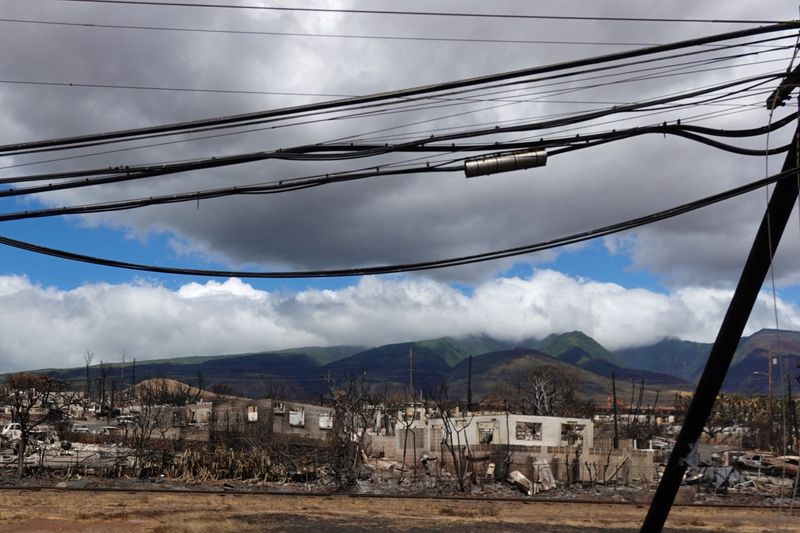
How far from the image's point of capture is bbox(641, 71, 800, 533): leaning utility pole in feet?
31.8

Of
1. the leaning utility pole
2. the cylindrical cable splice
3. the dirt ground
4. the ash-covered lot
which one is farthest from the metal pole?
the dirt ground

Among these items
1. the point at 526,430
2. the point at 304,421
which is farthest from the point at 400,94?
the point at 304,421

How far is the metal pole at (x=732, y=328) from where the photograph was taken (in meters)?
9.71

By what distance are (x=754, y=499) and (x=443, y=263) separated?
1065 inches

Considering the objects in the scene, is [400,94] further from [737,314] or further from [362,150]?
[737,314]

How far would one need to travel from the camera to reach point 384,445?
52719 millimetres

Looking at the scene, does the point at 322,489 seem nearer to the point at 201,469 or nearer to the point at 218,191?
the point at 201,469

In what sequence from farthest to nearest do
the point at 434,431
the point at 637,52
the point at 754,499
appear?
the point at 434,431, the point at 754,499, the point at 637,52

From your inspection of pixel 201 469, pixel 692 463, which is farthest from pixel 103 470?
pixel 692 463

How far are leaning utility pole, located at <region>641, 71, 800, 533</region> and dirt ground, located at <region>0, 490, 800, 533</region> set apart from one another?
12436 millimetres

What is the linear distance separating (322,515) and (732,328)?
17540mm

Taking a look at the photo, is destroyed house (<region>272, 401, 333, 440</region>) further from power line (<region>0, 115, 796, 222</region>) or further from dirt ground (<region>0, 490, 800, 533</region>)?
power line (<region>0, 115, 796, 222</region>)

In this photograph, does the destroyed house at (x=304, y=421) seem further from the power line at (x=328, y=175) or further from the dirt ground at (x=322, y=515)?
the power line at (x=328, y=175)

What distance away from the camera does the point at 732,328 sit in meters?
10.0
